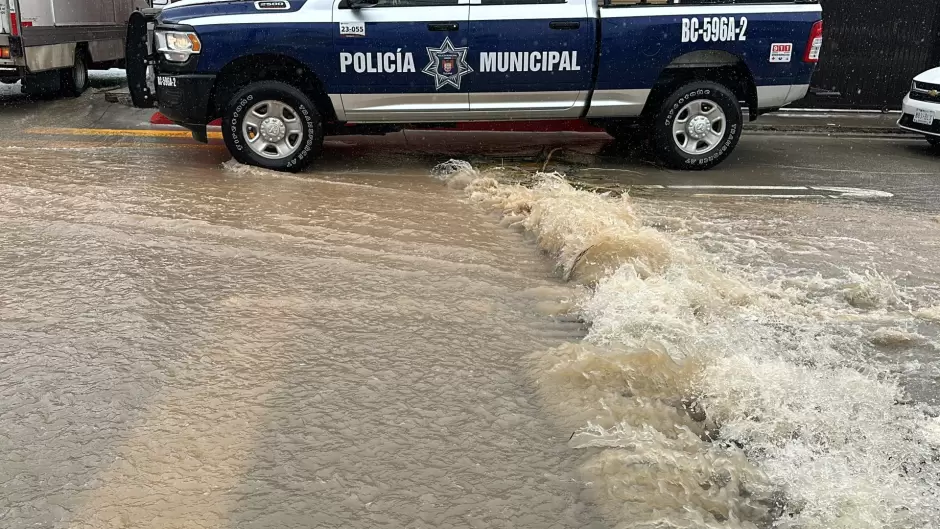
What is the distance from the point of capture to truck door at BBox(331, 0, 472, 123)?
7.42m

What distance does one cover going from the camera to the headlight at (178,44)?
7.29 metres

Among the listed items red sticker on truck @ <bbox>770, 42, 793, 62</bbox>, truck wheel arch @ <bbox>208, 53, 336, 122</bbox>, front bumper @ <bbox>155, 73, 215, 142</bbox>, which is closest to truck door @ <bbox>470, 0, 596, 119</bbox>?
truck wheel arch @ <bbox>208, 53, 336, 122</bbox>

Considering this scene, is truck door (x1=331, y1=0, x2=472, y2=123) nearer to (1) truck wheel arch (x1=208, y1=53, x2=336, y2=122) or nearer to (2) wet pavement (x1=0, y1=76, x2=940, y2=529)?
(1) truck wheel arch (x1=208, y1=53, x2=336, y2=122)

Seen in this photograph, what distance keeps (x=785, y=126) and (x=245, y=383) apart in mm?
9794

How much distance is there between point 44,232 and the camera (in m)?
5.70

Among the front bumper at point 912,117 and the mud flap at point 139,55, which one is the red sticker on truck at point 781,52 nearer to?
the front bumper at point 912,117

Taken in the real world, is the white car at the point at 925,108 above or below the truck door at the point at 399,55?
below

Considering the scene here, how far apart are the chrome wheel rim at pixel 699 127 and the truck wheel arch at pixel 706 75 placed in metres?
0.23

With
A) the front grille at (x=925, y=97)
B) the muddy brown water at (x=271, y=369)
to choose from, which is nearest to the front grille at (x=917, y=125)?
the front grille at (x=925, y=97)

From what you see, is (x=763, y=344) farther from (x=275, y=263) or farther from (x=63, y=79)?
(x=63, y=79)

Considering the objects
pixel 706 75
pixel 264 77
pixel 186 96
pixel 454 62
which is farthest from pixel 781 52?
pixel 186 96

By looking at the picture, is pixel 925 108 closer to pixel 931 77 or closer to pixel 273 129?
pixel 931 77

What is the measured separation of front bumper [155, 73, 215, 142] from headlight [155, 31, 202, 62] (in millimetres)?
164

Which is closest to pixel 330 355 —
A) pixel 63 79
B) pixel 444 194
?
pixel 444 194
